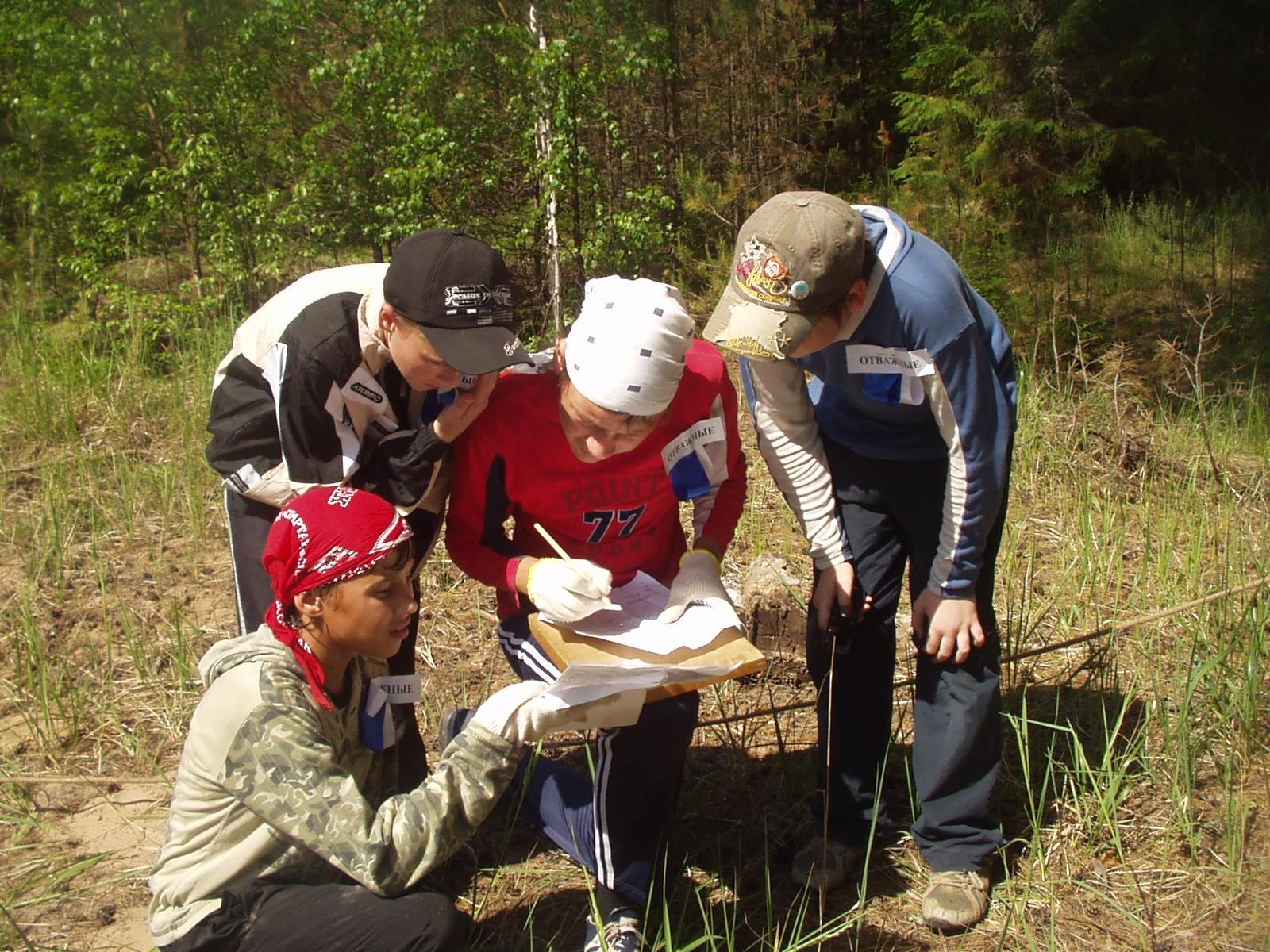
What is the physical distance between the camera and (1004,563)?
4.26m

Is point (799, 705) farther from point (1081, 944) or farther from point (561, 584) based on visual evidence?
point (561, 584)

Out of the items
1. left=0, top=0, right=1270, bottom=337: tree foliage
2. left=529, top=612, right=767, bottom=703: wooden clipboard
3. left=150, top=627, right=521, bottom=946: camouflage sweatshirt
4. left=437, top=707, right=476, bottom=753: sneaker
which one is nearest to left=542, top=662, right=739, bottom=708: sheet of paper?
left=529, top=612, right=767, bottom=703: wooden clipboard

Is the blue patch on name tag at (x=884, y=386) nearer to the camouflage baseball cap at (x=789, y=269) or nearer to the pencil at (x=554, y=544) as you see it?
the camouflage baseball cap at (x=789, y=269)

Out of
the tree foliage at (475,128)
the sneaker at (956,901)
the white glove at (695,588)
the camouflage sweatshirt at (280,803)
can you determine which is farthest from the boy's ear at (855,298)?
the tree foliage at (475,128)

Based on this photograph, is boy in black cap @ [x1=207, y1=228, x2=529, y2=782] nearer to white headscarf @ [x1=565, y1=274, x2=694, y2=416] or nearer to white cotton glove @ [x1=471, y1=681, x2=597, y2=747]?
white headscarf @ [x1=565, y1=274, x2=694, y2=416]

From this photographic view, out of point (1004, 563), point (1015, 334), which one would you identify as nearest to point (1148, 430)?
point (1004, 563)

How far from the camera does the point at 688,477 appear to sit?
2.66 meters

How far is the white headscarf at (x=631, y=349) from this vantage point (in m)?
2.30

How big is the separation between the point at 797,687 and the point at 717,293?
19.1 ft

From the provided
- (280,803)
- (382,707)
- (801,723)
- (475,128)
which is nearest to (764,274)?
(382,707)

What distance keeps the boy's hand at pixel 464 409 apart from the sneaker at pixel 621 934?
43.7 inches

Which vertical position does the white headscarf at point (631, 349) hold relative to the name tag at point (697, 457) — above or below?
above

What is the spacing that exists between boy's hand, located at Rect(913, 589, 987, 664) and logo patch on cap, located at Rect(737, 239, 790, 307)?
815mm

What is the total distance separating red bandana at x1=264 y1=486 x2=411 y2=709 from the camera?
80.4 inches
